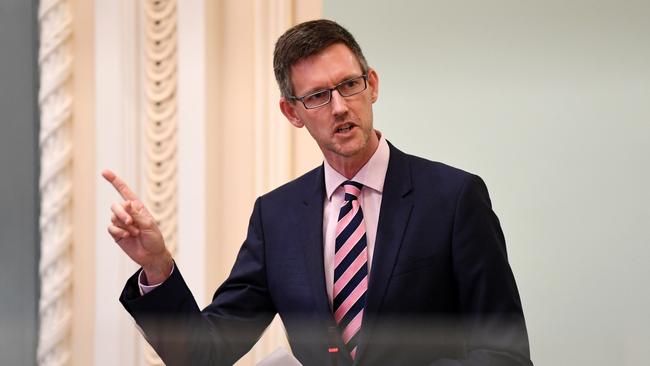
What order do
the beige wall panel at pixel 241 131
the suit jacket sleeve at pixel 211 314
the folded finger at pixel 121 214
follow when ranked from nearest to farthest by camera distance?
the folded finger at pixel 121 214, the suit jacket sleeve at pixel 211 314, the beige wall panel at pixel 241 131

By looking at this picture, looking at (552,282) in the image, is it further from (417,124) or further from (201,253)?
(201,253)

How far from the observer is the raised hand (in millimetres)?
1268

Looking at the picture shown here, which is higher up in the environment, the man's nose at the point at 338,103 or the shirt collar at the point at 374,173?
the man's nose at the point at 338,103

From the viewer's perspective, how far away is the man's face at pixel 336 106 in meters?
1.40

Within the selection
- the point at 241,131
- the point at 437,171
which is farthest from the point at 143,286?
the point at 241,131

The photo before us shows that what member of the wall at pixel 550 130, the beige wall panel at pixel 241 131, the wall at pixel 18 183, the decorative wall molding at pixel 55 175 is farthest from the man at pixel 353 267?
the decorative wall molding at pixel 55 175

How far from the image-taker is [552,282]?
1781mm

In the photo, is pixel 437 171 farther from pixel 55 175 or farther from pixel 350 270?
pixel 55 175

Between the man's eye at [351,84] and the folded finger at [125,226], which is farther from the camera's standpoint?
the man's eye at [351,84]

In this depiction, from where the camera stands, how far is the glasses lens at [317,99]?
142 centimetres

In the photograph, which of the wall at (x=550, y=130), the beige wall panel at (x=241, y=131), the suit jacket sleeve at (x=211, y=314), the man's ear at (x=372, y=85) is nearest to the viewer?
the suit jacket sleeve at (x=211, y=314)

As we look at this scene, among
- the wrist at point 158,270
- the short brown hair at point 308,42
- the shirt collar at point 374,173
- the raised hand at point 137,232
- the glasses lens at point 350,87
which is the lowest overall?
the wrist at point 158,270

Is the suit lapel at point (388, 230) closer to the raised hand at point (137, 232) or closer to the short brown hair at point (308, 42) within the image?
the short brown hair at point (308, 42)

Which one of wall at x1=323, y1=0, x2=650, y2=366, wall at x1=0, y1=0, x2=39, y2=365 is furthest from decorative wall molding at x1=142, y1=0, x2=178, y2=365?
wall at x1=323, y1=0, x2=650, y2=366
